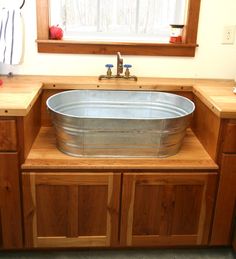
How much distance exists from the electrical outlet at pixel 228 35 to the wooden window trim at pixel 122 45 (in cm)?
17

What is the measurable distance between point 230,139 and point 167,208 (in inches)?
17.3

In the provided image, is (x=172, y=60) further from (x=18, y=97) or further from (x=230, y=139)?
(x=18, y=97)

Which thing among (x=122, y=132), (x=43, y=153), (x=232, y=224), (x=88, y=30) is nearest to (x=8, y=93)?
(x=43, y=153)

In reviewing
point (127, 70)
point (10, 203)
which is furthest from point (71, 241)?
point (127, 70)

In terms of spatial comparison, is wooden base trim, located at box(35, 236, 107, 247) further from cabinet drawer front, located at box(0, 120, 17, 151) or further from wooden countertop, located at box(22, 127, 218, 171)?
cabinet drawer front, located at box(0, 120, 17, 151)

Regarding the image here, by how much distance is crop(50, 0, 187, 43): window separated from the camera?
6.73ft

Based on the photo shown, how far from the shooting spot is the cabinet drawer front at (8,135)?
1.48m

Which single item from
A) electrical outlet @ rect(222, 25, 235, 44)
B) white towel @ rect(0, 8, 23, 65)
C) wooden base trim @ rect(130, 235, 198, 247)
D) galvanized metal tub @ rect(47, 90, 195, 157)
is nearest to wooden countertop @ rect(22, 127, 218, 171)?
galvanized metal tub @ rect(47, 90, 195, 157)

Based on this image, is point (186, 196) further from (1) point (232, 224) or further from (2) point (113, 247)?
(2) point (113, 247)

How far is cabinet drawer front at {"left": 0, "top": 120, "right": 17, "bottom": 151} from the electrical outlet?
4.28 feet

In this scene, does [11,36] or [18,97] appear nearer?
[18,97]

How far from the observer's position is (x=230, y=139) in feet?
5.15

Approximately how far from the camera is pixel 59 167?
5.15 feet

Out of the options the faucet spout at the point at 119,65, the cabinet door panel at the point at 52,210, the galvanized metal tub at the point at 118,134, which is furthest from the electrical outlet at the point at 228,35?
the cabinet door panel at the point at 52,210
